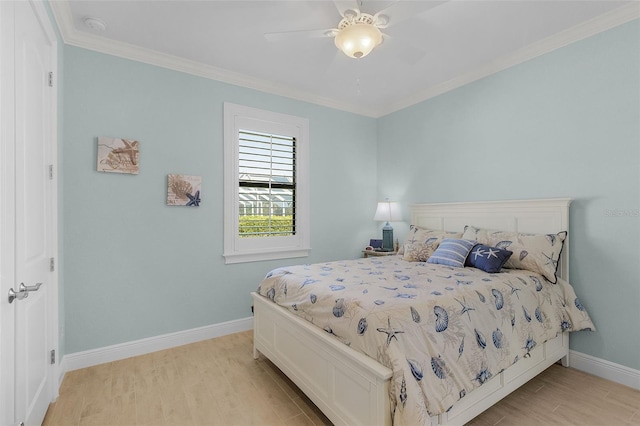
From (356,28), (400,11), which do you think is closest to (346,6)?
(356,28)

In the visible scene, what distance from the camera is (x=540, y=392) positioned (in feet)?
7.32

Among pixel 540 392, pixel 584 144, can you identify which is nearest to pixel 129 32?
pixel 584 144

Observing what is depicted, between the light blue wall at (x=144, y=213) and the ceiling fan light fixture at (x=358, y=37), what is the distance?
168cm

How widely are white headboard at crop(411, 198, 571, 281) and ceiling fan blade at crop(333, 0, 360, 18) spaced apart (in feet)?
7.27

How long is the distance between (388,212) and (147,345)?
10.1ft

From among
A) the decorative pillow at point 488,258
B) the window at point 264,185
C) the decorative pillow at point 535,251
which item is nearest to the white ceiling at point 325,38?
the window at point 264,185

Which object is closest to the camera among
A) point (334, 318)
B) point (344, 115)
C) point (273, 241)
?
point (334, 318)

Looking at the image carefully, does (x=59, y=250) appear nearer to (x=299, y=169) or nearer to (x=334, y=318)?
(x=334, y=318)

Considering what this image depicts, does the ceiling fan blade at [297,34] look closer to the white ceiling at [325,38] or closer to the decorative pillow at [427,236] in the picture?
the white ceiling at [325,38]

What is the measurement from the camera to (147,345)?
2.89 metres

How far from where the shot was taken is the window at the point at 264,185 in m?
3.38

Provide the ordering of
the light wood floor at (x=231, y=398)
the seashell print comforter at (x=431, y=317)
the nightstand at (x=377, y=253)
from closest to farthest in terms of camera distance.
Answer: the seashell print comforter at (x=431, y=317) → the light wood floor at (x=231, y=398) → the nightstand at (x=377, y=253)

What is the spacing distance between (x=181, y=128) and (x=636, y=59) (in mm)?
3803

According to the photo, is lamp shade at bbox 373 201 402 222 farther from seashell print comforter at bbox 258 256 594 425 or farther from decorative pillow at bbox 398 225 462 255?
seashell print comforter at bbox 258 256 594 425
